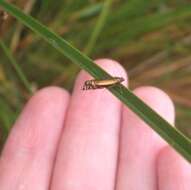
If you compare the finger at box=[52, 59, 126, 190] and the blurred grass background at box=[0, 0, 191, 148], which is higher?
the blurred grass background at box=[0, 0, 191, 148]

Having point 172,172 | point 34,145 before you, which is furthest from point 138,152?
point 34,145

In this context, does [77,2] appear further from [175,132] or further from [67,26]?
[175,132]

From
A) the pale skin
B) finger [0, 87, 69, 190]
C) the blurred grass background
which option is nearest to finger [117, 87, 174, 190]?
the pale skin

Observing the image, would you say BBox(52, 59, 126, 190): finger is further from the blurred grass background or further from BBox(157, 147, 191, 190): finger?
the blurred grass background

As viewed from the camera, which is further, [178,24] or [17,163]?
[178,24]

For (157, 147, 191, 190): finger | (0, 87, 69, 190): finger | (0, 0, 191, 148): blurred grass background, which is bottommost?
(157, 147, 191, 190): finger

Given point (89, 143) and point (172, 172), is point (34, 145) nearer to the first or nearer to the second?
point (89, 143)

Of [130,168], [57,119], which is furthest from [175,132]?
[57,119]
